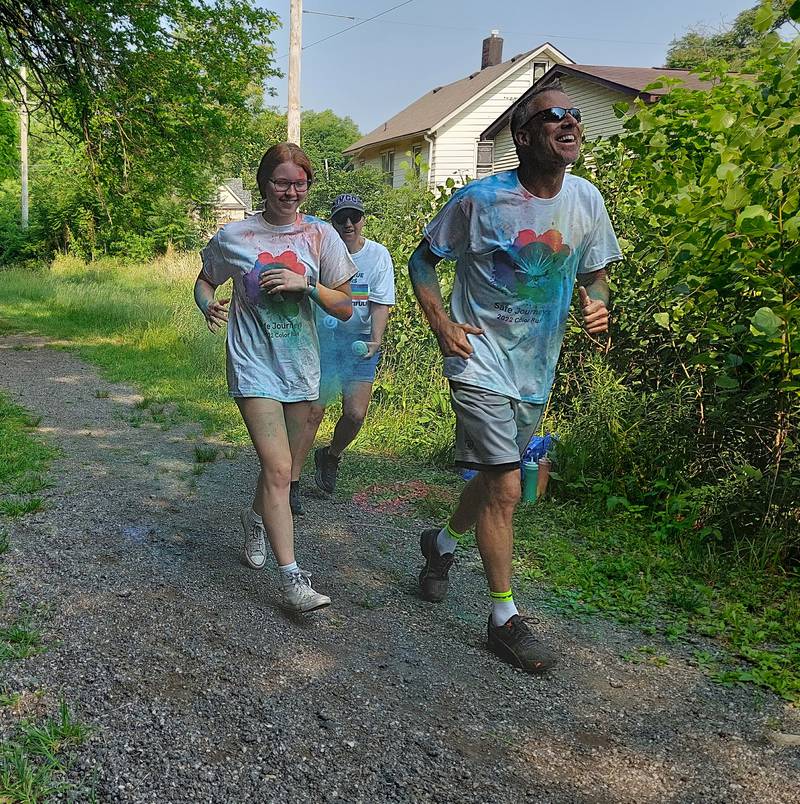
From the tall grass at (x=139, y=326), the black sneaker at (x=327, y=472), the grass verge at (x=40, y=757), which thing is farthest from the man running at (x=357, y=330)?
the grass verge at (x=40, y=757)

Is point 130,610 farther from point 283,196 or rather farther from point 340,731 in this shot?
point 283,196

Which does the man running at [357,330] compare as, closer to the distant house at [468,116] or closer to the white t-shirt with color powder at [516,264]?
the white t-shirt with color powder at [516,264]

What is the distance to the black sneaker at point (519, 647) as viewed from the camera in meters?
3.66

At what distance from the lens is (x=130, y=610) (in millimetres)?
3953

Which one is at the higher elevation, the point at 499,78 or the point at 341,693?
the point at 499,78

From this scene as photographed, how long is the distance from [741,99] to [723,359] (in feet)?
4.84

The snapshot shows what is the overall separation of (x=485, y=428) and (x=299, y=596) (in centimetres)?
113

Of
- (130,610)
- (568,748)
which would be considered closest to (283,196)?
(130,610)

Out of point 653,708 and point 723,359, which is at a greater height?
point 723,359

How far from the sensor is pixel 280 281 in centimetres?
391

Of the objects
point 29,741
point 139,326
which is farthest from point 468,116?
point 29,741

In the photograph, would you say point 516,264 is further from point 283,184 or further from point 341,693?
point 341,693

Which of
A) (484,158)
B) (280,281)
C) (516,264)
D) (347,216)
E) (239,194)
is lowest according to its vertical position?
(280,281)

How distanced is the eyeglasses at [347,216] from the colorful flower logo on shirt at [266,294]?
1.93 meters
